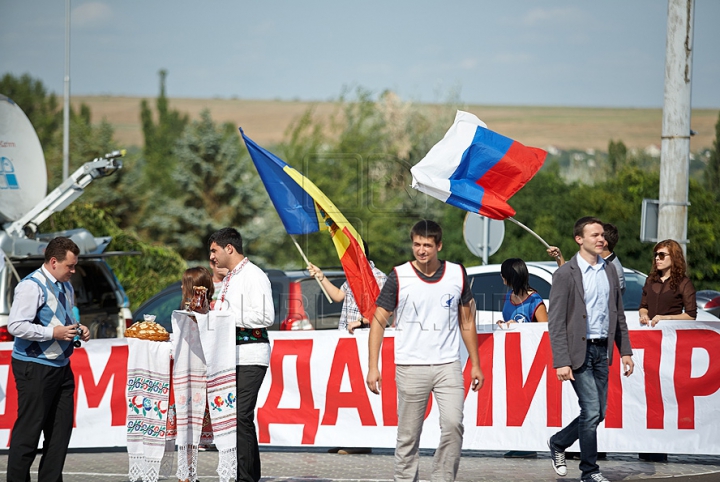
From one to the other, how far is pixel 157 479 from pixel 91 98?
4210 inches

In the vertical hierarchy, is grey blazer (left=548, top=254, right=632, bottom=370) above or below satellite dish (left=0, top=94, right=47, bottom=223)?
below

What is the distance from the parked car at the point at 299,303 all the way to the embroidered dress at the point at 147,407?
3249 mm

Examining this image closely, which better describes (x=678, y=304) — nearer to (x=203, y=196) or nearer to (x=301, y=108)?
(x=203, y=196)

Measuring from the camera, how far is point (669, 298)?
320 inches

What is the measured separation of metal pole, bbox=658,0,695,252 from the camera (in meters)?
10.5

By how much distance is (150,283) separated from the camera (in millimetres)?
22719

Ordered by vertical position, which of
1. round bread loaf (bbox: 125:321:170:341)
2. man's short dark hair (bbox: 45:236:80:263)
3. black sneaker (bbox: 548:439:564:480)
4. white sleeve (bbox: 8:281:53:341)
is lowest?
black sneaker (bbox: 548:439:564:480)

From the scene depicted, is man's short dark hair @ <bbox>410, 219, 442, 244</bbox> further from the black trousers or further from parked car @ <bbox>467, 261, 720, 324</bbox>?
parked car @ <bbox>467, 261, 720, 324</bbox>

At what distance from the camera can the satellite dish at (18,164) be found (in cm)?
1009

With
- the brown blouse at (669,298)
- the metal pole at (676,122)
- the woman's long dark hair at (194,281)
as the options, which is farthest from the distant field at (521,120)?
the woman's long dark hair at (194,281)

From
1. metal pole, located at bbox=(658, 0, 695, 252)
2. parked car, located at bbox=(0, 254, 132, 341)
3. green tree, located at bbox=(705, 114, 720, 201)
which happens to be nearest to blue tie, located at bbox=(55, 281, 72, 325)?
parked car, located at bbox=(0, 254, 132, 341)

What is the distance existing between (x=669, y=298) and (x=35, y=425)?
5.34 metres

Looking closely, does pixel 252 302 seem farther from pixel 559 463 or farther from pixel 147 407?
pixel 559 463

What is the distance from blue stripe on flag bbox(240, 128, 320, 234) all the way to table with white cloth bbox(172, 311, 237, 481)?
1.94 meters
